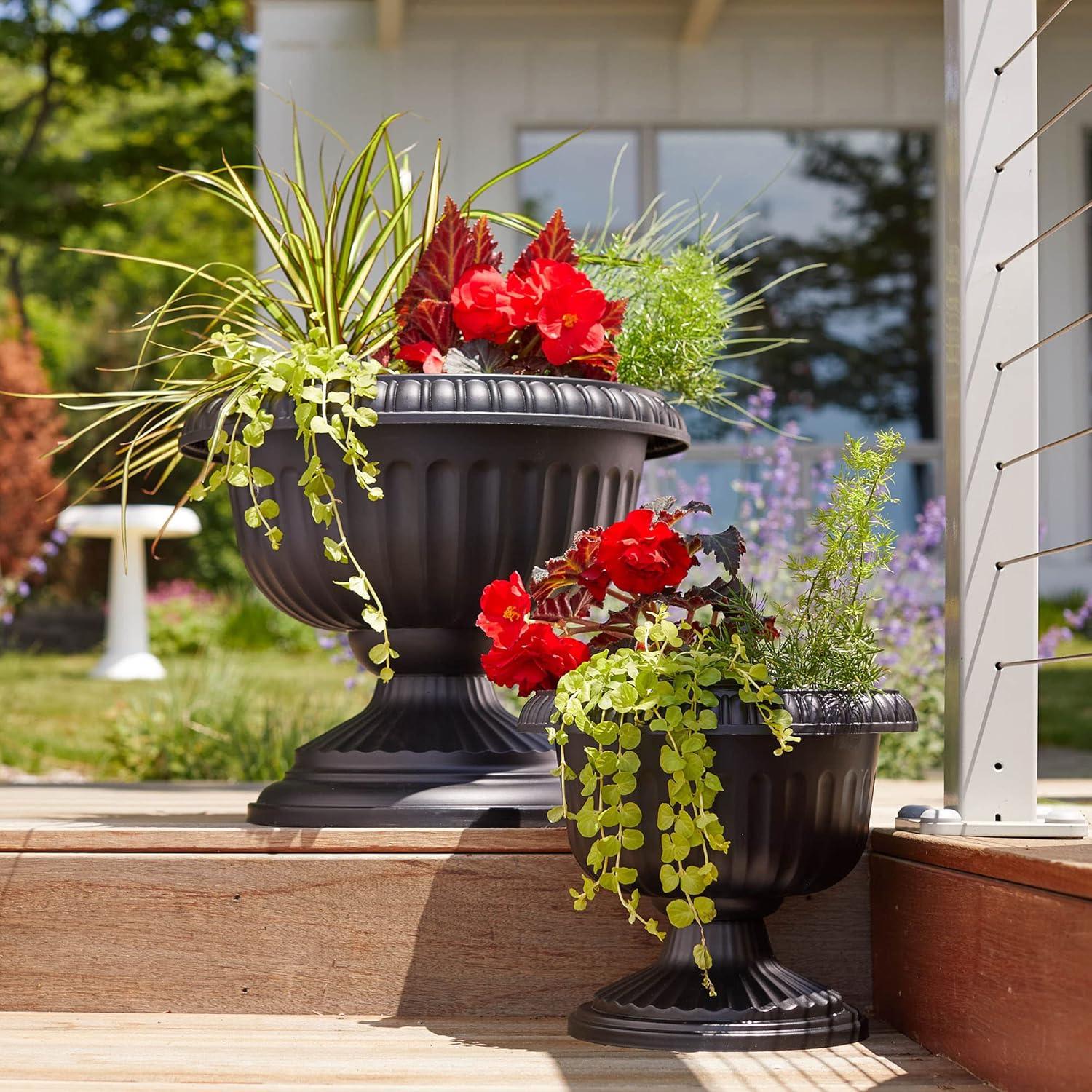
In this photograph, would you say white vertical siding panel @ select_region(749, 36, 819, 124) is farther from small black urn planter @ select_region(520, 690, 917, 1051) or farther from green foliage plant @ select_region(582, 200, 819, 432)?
small black urn planter @ select_region(520, 690, 917, 1051)

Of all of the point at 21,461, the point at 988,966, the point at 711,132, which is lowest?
the point at 988,966

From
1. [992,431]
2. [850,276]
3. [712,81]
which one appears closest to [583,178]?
[712,81]

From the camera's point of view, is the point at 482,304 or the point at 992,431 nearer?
the point at 992,431

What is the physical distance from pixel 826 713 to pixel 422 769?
0.59m

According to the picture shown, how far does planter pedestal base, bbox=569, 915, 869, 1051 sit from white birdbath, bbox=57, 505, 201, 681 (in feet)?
18.3

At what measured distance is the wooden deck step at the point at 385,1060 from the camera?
129cm

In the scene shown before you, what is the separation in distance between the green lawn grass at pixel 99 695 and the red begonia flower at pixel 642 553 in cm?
257

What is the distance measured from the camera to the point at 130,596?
7.04 meters

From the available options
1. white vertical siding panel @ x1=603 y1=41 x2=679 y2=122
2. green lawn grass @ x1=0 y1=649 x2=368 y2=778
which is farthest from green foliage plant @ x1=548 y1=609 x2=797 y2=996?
white vertical siding panel @ x1=603 y1=41 x2=679 y2=122

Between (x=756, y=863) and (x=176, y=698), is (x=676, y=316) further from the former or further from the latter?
(x=176, y=698)

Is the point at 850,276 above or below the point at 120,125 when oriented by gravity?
below

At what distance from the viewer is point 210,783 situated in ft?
9.36

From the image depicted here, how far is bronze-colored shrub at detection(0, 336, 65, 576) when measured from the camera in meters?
9.90

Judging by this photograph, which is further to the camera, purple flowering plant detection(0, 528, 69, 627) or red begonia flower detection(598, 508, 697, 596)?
purple flowering plant detection(0, 528, 69, 627)
